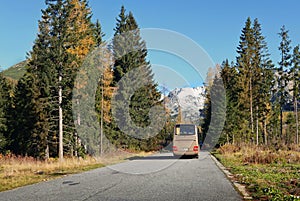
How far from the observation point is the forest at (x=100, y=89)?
96.4 feet

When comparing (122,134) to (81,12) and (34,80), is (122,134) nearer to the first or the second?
(34,80)

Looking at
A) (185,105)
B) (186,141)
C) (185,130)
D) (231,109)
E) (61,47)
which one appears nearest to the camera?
(186,141)

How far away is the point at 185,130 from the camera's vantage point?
26969 millimetres

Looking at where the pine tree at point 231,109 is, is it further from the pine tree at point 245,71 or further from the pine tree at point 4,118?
the pine tree at point 4,118

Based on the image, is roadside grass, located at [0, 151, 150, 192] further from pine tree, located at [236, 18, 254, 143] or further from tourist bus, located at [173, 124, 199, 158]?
pine tree, located at [236, 18, 254, 143]

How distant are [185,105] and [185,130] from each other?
6570cm

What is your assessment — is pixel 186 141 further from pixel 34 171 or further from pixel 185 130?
pixel 34 171

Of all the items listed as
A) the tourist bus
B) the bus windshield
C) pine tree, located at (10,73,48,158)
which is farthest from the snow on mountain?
the tourist bus

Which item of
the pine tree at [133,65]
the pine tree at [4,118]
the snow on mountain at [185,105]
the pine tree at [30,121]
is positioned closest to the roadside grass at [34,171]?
the pine tree at [30,121]

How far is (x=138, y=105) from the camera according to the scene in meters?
47.7

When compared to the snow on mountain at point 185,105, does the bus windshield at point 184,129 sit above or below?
below

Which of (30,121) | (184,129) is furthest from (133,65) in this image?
(184,129)

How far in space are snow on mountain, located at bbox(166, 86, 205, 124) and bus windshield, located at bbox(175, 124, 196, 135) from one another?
26.6 m

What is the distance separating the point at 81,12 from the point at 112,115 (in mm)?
13780
